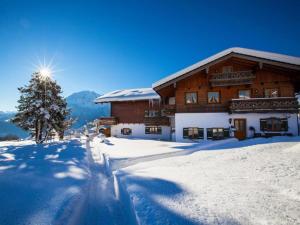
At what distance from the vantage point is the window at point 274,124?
16.6 m

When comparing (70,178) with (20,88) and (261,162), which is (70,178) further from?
(20,88)

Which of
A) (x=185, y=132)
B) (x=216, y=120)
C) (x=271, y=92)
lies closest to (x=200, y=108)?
(x=216, y=120)

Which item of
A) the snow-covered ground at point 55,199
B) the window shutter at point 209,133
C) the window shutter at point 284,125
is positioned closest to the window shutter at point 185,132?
the window shutter at point 209,133

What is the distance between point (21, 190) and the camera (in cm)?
412

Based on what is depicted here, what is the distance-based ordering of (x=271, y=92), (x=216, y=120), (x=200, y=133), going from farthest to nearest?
(x=200, y=133) → (x=216, y=120) → (x=271, y=92)

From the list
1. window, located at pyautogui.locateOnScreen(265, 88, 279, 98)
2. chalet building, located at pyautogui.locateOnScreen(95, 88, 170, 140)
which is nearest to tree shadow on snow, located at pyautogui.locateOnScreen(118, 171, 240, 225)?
window, located at pyautogui.locateOnScreen(265, 88, 279, 98)

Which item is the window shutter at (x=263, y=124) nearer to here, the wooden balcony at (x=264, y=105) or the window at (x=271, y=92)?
the wooden balcony at (x=264, y=105)

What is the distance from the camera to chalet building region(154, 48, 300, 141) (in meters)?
16.5

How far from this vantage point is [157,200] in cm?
374

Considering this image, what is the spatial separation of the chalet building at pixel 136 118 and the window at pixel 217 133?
7700 mm

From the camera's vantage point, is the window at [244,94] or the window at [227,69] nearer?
the window at [244,94]

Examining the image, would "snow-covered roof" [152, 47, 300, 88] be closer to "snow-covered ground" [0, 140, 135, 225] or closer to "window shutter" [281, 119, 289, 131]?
"window shutter" [281, 119, 289, 131]

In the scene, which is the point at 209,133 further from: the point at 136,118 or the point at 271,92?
the point at 136,118

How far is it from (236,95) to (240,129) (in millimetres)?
3882
